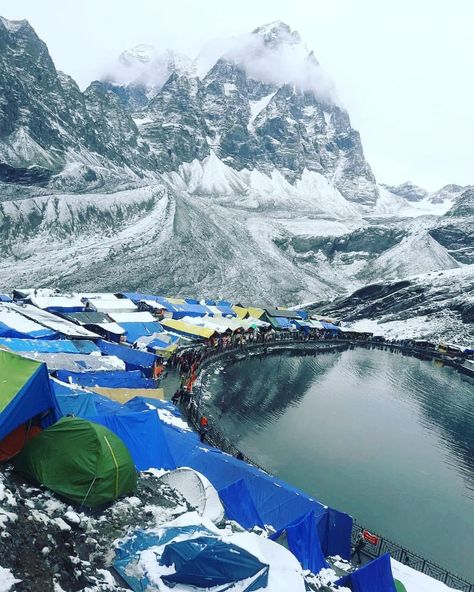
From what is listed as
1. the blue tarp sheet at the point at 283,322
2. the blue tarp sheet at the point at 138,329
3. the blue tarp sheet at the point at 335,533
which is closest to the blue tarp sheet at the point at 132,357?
the blue tarp sheet at the point at 138,329

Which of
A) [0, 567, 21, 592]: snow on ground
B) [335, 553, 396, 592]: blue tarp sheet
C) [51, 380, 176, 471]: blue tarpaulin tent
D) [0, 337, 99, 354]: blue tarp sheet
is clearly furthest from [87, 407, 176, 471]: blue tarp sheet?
[0, 337, 99, 354]: blue tarp sheet

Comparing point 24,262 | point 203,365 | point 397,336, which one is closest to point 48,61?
point 24,262

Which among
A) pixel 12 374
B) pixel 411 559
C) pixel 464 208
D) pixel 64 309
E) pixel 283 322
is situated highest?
pixel 464 208

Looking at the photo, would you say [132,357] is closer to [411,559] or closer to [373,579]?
[411,559]

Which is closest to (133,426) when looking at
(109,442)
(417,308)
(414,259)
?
(109,442)

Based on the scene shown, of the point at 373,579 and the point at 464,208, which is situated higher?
the point at 464,208

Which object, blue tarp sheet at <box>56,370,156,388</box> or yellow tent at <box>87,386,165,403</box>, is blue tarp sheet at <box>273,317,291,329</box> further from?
yellow tent at <box>87,386,165,403</box>
